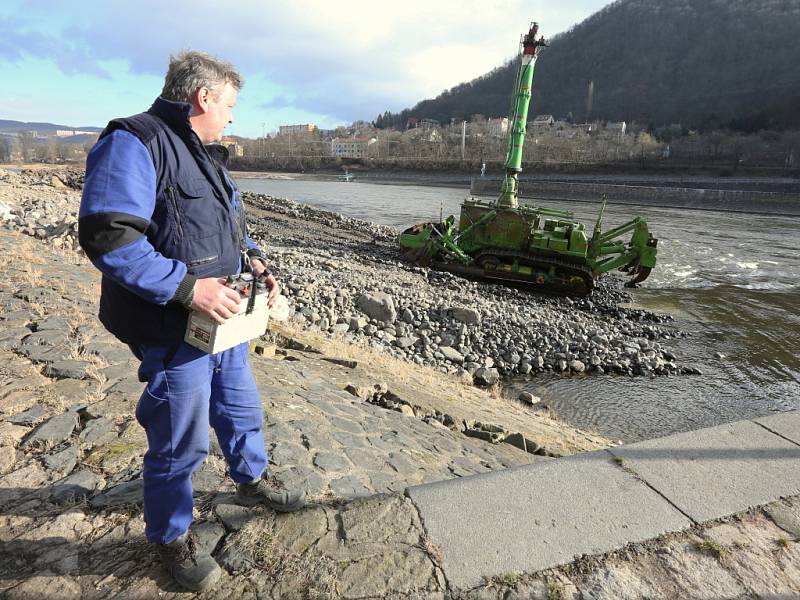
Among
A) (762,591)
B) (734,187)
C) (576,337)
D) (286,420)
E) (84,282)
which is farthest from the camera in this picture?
(734,187)

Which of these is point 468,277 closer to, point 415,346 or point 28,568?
point 415,346

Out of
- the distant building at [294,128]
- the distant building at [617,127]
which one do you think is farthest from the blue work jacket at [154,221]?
the distant building at [294,128]

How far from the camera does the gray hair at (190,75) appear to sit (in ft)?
5.90

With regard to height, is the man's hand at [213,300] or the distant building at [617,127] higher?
the distant building at [617,127]

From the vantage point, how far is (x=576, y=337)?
9.41 m

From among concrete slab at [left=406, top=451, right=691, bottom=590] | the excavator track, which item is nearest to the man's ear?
concrete slab at [left=406, top=451, right=691, bottom=590]

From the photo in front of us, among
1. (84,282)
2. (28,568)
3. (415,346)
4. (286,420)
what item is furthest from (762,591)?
(84,282)

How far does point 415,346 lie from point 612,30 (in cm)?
19331

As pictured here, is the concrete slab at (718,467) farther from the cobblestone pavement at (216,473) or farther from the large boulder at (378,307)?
the large boulder at (378,307)

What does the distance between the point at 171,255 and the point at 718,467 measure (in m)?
3.04

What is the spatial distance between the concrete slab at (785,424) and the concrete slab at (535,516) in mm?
1313

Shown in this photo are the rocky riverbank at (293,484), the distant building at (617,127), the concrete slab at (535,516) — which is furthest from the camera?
the distant building at (617,127)

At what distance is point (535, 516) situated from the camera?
233cm

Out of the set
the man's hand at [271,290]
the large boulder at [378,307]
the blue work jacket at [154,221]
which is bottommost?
the large boulder at [378,307]
